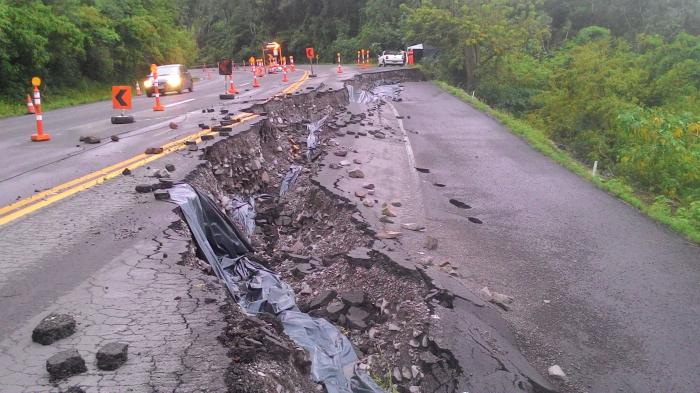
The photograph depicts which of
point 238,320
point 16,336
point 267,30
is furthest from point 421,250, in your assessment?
point 267,30

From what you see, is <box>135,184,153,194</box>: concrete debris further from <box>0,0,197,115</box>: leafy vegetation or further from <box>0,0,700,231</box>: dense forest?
<box>0,0,197,115</box>: leafy vegetation

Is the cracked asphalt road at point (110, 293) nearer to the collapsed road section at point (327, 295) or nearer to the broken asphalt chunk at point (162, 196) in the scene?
the broken asphalt chunk at point (162, 196)

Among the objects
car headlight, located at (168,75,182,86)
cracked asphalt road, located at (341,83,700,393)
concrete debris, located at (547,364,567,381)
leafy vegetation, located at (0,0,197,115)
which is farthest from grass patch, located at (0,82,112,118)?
concrete debris, located at (547,364,567,381)

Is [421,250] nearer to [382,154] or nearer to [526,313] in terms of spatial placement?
[526,313]

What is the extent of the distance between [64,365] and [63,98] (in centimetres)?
2272

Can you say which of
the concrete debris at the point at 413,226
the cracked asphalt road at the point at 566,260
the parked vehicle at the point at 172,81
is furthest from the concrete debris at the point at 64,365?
the parked vehicle at the point at 172,81

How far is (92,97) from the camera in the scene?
24.4 m

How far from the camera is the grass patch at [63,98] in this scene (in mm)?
18625

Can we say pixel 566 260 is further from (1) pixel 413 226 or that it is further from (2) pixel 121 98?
(2) pixel 121 98

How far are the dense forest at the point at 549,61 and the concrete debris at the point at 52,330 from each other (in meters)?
8.88

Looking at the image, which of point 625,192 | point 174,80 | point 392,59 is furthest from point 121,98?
point 392,59

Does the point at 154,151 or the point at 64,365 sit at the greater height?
the point at 154,151

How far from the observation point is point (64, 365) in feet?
9.99

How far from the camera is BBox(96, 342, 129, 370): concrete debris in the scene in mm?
3125
